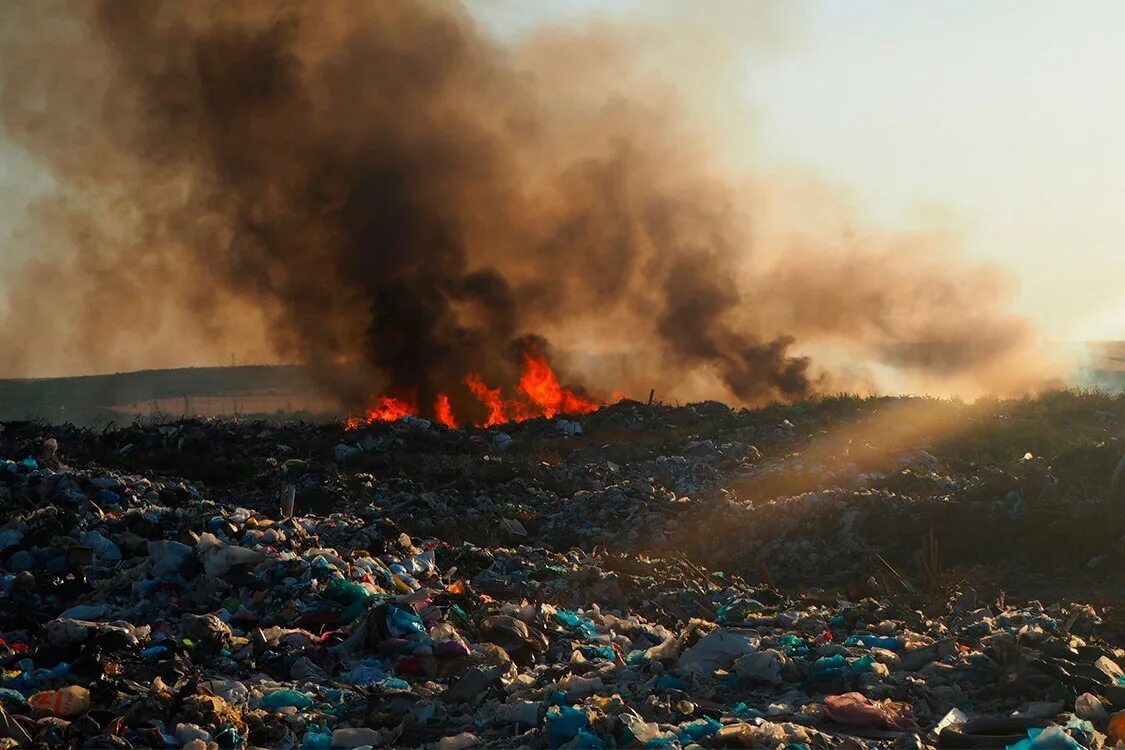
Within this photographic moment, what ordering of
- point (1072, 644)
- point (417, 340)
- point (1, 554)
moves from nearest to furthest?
point (1072, 644) → point (1, 554) → point (417, 340)

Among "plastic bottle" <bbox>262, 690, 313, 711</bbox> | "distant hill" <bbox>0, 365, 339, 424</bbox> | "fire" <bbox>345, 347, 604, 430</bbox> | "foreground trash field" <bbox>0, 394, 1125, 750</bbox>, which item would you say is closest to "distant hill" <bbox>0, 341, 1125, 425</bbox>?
"distant hill" <bbox>0, 365, 339, 424</bbox>

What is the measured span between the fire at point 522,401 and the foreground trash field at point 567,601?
9.99 meters

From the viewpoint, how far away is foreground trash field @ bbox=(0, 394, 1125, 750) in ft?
18.0

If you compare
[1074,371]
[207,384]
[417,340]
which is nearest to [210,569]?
[417,340]

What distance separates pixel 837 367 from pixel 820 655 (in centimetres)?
3132

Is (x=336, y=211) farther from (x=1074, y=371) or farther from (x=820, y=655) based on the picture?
(x=1074, y=371)

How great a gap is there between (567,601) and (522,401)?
19.1 metres

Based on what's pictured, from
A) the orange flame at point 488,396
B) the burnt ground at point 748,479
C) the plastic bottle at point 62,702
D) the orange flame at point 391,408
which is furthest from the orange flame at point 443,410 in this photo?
the plastic bottle at point 62,702

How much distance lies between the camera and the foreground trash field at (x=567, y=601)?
5484mm

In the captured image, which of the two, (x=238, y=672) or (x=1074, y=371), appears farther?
A: (x=1074, y=371)

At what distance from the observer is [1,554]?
8938 millimetres

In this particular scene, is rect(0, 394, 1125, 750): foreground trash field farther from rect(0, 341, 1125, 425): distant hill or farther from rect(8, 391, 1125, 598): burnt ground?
rect(0, 341, 1125, 425): distant hill

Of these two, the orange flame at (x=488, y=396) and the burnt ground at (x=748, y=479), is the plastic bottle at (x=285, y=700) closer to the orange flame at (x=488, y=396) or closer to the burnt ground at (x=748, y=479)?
the burnt ground at (x=748, y=479)

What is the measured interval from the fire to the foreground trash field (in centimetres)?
999
